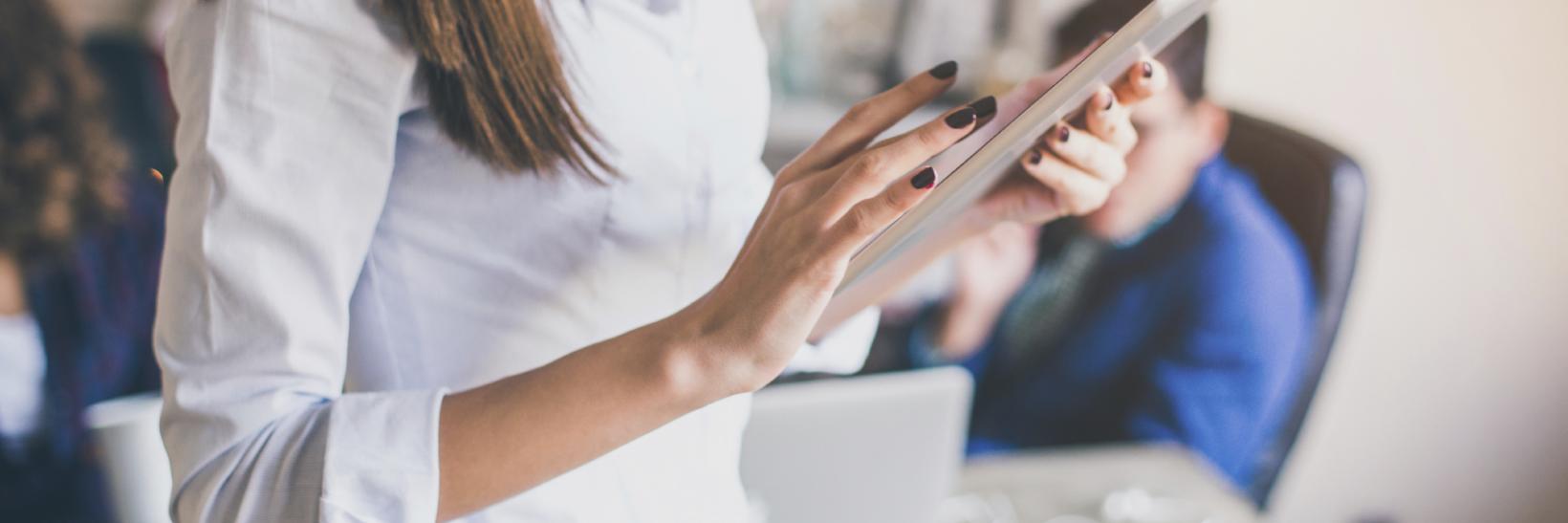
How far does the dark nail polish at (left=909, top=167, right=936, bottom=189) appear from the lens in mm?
406

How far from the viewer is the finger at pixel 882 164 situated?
1.32 ft

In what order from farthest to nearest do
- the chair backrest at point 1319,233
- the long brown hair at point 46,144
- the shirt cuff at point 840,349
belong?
1. the long brown hair at point 46,144
2. the chair backrest at point 1319,233
3. the shirt cuff at point 840,349

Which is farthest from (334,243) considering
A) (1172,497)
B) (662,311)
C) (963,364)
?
(963,364)

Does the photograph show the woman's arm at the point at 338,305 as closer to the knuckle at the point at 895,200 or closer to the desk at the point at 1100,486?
the knuckle at the point at 895,200

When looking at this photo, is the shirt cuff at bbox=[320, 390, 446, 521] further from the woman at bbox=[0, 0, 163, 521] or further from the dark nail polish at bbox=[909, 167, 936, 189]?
the woman at bbox=[0, 0, 163, 521]

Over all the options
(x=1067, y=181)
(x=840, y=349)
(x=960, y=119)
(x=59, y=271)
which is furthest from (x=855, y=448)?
(x=59, y=271)

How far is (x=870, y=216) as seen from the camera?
391 mm

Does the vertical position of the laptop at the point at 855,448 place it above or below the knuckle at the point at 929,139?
below

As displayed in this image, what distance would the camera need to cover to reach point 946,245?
2.12 ft

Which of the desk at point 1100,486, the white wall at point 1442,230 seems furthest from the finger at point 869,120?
the white wall at point 1442,230

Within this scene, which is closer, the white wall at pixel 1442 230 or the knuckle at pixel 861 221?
the knuckle at pixel 861 221

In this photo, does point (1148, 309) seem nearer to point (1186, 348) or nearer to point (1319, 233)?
point (1186, 348)

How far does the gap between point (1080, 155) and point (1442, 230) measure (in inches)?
61.1

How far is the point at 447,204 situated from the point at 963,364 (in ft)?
5.50
